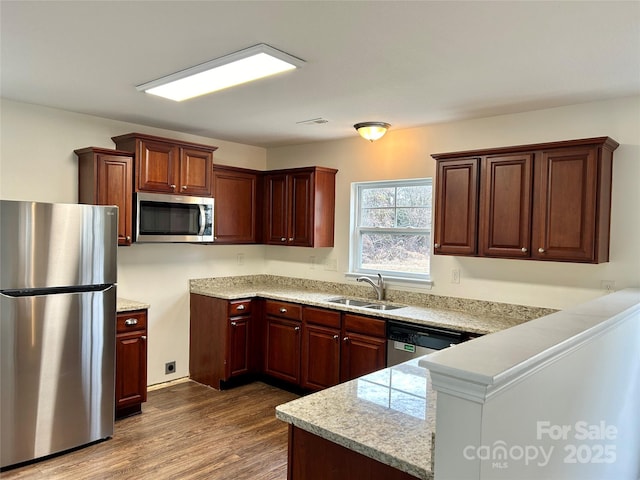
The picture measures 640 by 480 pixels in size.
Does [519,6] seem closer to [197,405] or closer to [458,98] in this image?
[458,98]

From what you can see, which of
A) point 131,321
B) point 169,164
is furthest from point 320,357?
point 169,164

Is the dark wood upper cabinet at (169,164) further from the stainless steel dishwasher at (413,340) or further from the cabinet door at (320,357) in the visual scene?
the stainless steel dishwasher at (413,340)

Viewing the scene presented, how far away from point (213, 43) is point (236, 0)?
48 centimetres

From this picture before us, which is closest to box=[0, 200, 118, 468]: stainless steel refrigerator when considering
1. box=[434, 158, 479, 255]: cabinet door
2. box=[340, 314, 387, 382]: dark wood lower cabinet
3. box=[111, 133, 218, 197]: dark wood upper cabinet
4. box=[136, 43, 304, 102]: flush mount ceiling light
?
box=[111, 133, 218, 197]: dark wood upper cabinet

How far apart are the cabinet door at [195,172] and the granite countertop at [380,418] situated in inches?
109

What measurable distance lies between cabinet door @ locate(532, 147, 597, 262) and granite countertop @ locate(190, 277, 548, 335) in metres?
0.62

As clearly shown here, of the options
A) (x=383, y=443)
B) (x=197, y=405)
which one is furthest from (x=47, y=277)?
(x=383, y=443)

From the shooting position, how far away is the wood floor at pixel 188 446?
115 inches

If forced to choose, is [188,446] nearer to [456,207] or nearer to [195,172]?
[195,172]

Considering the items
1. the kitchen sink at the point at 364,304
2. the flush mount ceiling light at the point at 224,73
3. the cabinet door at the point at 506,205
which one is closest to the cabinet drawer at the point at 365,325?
the kitchen sink at the point at 364,304

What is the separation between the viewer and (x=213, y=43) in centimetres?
229

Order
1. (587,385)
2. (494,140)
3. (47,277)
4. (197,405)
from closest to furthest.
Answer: (587,385)
(47,277)
(494,140)
(197,405)

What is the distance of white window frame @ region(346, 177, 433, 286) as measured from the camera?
418 cm

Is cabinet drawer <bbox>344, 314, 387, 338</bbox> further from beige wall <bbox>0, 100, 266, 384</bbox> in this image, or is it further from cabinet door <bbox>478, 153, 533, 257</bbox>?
beige wall <bbox>0, 100, 266, 384</bbox>
